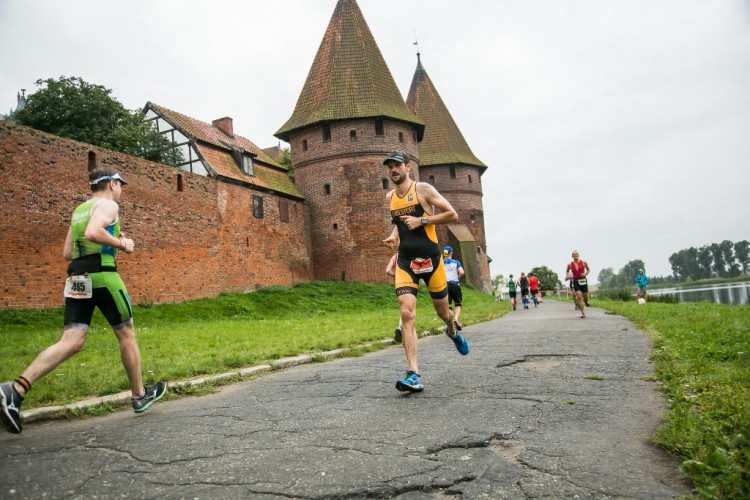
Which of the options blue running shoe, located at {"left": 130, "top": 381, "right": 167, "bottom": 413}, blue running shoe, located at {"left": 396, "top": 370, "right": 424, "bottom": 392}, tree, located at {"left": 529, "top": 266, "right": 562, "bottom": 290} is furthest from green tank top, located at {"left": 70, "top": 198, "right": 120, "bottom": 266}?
tree, located at {"left": 529, "top": 266, "right": 562, "bottom": 290}

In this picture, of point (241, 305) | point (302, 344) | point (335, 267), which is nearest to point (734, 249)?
point (335, 267)

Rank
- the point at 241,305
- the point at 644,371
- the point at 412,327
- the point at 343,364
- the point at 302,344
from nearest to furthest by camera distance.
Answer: the point at 412,327
the point at 644,371
the point at 343,364
the point at 302,344
the point at 241,305

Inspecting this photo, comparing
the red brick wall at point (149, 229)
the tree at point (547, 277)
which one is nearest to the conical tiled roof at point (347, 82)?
the red brick wall at point (149, 229)

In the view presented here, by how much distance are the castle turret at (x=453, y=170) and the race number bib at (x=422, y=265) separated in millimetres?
32644

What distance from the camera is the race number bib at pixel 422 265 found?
17.7ft

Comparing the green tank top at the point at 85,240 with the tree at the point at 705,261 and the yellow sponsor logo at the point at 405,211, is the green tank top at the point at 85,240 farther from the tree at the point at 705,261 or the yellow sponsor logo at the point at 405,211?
the tree at the point at 705,261

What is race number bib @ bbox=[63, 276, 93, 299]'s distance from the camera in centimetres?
438

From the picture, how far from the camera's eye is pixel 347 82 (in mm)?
31422

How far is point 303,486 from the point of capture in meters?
2.77

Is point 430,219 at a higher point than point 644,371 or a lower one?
higher

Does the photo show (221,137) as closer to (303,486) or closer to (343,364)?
(343,364)

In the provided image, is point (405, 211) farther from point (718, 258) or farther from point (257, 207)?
point (718, 258)

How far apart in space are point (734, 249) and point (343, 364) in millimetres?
124497

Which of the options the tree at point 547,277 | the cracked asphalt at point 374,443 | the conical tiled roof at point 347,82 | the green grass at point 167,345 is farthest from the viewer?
the tree at point 547,277
